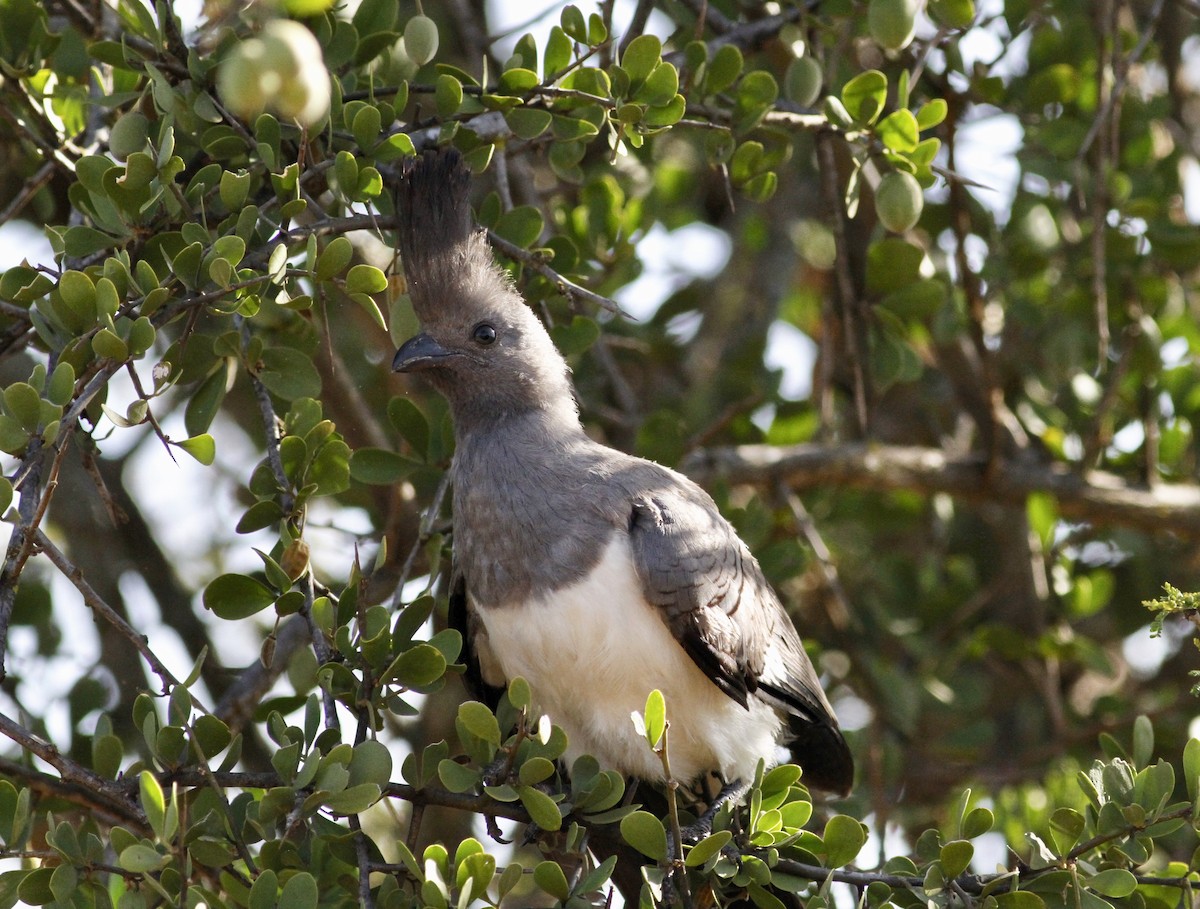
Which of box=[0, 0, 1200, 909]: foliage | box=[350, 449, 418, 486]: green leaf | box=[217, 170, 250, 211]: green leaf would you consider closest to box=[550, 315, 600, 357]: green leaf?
box=[0, 0, 1200, 909]: foliage

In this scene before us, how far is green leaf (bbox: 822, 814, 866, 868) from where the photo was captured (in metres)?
2.73

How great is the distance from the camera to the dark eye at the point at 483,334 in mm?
3658

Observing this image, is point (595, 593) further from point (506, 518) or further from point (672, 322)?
point (672, 322)

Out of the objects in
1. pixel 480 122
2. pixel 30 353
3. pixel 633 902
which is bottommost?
pixel 633 902

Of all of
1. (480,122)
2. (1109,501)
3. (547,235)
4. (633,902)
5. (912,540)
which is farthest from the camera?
(912,540)

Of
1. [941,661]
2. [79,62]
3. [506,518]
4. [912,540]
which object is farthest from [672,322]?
[79,62]

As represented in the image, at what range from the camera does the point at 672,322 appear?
5.75 metres

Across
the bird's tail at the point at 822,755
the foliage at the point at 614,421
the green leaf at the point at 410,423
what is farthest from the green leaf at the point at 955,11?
the bird's tail at the point at 822,755

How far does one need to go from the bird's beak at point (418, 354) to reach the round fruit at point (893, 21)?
1.38m

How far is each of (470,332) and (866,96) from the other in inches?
49.4

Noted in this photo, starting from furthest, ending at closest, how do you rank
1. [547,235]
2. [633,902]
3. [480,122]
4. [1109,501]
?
1. [1109,501]
2. [547,235]
3. [633,902]
4. [480,122]

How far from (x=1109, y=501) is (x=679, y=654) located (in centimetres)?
212

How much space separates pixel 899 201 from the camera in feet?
9.94

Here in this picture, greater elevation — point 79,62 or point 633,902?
point 79,62
